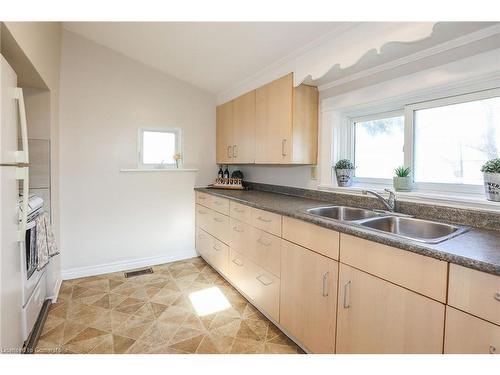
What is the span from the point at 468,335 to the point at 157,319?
1931mm

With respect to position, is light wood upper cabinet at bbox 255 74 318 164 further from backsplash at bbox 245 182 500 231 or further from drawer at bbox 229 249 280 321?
drawer at bbox 229 249 280 321

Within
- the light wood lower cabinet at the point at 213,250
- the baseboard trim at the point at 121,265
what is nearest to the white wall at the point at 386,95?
the light wood lower cabinet at the point at 213,250

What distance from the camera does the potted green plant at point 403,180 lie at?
6.01 feet

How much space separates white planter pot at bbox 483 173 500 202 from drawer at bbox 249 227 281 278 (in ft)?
3.93

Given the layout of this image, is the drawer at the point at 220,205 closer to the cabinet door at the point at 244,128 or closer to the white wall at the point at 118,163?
the cabinet door at the point at 244,128

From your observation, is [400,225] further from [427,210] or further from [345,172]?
[345,172]

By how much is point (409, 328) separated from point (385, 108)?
157 centimetres

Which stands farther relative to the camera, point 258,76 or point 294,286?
point 258,76

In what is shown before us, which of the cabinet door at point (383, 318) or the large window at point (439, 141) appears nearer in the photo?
the cabinet door at point (383, 318)

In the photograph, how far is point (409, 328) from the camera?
43.2 inches

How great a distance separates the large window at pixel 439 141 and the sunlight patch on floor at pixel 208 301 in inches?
63.5

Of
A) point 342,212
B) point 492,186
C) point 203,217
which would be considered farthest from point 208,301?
point 492,186
